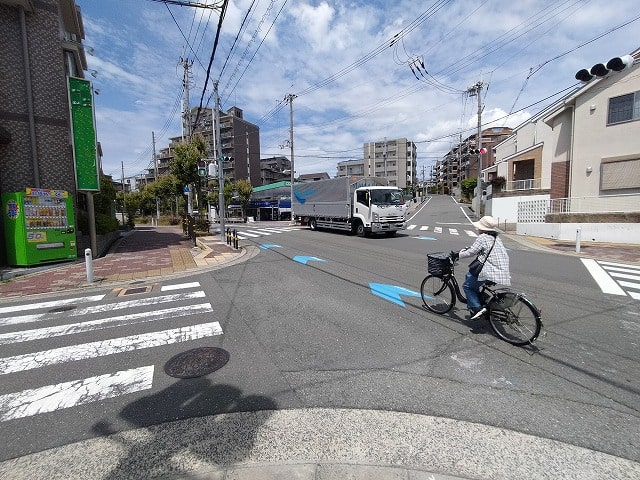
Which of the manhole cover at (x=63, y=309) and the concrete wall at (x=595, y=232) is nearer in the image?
the manhole cover at (x=63, y=309)

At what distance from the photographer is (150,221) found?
46.9m

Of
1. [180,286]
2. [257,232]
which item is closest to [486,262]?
[180,286]

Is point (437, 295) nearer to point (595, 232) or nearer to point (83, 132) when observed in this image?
point (83, 132)

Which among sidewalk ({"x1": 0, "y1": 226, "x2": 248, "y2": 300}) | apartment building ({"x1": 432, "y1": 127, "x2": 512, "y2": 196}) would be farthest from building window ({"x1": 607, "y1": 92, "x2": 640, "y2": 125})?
apartment building ({"x1": 432, "y1": 127, "x2": 512, "y2": 196})

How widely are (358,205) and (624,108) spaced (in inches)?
592

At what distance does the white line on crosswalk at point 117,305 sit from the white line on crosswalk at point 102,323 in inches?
23.8

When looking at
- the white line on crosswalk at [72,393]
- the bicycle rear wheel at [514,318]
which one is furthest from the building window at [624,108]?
the white line on crosswalk at [72,393]

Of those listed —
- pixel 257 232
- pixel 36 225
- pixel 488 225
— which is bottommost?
pixel 257 232

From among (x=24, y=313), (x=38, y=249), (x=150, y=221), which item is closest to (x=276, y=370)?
(x=24, y=313)

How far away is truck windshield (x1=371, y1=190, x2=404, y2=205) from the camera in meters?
17.1

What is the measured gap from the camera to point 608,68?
6547mm

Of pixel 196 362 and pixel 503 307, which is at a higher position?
pixel 503 307

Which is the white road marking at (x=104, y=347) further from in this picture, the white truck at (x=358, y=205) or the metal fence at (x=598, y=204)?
the metal fence at (x=598, y=204)

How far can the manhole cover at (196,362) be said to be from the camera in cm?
376
